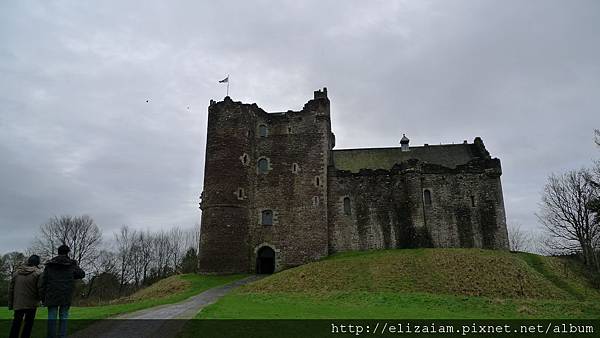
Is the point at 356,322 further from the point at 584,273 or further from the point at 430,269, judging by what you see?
the point at 584,273

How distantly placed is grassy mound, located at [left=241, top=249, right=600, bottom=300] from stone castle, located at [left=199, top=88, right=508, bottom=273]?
5.82 metres

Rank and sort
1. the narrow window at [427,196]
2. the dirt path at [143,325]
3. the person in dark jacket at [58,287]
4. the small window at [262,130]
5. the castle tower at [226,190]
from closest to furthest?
the person in dark jacket at [58,287], the dirt path at [143,325], the castle tower at [226,190], the narrow window at [427,196], the small window at [262,130]

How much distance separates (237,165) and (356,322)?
2705 cm

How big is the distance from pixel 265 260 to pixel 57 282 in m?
32.3

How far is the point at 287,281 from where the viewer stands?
29844 mm

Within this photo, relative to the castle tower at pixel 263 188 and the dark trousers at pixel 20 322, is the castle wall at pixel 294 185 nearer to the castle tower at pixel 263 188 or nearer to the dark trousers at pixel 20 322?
the castle tower at pixel 263 188

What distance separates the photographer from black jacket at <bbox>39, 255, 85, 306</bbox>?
9.81 metres

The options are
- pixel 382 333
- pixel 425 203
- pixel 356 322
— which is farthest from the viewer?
pixel 425 203

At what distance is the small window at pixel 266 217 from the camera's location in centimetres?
4122

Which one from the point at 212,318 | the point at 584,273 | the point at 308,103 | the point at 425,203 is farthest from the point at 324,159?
the point at 212,318

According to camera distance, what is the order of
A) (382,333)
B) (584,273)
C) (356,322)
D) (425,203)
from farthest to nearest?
(425,203) < (584,273) < (356,322) < (382,333)

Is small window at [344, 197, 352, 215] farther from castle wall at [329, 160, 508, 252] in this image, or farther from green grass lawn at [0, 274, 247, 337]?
green grass lawn at [0, 274, 247, 337]

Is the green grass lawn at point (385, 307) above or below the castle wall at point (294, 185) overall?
below

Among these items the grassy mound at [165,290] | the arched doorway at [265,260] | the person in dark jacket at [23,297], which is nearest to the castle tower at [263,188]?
the arched doorway at [265,260]
